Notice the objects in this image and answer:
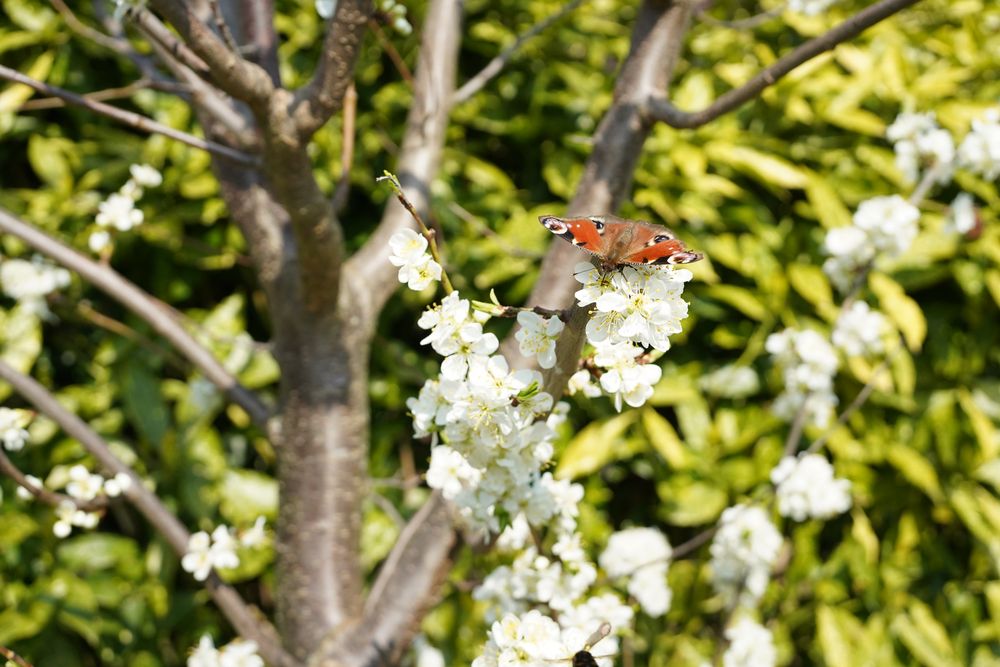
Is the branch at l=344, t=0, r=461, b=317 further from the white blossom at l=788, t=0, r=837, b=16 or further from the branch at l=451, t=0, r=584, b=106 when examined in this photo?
the white blossom at l=788, t=0, r=837, b=16

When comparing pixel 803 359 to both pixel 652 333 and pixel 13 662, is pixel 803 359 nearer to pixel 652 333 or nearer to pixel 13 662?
pixel 652 333

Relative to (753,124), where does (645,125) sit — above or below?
Result: above

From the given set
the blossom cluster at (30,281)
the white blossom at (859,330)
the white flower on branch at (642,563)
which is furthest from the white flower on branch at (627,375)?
the blossom cluster at (30,281)

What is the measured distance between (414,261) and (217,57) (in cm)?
40

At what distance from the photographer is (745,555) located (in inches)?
81.6

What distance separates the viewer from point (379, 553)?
2.38m

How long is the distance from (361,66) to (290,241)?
3.55 ft

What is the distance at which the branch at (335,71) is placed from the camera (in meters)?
1.22

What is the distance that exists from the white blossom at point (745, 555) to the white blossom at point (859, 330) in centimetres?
46

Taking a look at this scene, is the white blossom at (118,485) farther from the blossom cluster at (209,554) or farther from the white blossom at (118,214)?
the white blossom at (118,214)

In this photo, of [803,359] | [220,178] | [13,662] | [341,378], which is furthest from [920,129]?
[13,662]

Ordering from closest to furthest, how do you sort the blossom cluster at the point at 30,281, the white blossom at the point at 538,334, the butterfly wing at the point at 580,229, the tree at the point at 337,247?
the butterfly wing at the point at 580,229 → the white blossom at the point at 538,334 → the tree at the point at 337,247 → the blossom cluster at the point at 30,281

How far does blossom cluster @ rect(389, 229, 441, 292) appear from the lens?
3.10 ft

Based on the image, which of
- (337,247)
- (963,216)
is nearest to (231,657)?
(337,247)
